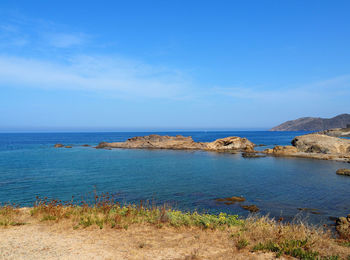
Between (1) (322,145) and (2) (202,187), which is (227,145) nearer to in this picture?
(1) (322,145)

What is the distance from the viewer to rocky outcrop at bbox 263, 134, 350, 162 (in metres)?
49.7

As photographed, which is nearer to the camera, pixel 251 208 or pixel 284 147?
pixel 251 208

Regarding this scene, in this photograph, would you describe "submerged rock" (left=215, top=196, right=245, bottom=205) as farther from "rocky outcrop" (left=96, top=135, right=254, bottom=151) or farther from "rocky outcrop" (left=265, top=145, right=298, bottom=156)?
"rocky outcrop" (left=96, top=135, right=254, bottom=151)

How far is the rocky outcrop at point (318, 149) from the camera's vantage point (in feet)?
163

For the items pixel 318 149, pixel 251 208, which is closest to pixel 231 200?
pixel 251 208

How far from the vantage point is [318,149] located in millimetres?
53750

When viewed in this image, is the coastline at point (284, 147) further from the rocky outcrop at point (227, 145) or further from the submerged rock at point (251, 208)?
the submerged rock at point (251, 208)

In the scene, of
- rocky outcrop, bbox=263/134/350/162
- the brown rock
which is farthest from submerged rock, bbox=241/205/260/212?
the brown rock

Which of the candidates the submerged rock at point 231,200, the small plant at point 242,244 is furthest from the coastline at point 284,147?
the small plant at point 242,244

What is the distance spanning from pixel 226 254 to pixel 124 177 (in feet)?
80.3

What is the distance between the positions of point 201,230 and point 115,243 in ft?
10.7

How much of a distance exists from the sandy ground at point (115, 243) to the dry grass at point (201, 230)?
3 centimetres

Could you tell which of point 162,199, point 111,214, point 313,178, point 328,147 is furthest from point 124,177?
point 328,147

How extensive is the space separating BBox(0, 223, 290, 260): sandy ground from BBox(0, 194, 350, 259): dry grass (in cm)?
3
